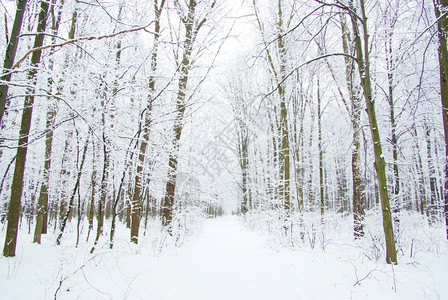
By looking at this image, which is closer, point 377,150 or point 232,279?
point 377,150

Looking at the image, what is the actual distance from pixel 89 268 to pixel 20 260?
176cm

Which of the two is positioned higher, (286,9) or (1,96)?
(286,9)

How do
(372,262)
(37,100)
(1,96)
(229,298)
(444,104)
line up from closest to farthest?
(1,96), (229,298), (372,262), (444,104), (37,100)

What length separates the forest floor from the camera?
9.40 ft

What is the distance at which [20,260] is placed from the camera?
178 inches

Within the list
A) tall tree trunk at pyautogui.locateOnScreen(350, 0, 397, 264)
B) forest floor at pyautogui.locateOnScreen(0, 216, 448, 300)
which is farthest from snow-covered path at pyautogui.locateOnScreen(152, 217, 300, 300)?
tall tree trunk at pyautogui.locateOnScreen(350, 0, 397, 264)

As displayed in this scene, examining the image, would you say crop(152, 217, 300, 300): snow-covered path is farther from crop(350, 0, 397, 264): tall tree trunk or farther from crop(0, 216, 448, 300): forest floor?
crop(350, 0, 397, 264): tall tree trunk

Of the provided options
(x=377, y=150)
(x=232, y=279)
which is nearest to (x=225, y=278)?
(x=232, y=279)

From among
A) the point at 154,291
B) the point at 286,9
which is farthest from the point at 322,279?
the point at 286,9

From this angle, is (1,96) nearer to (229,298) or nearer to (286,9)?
(229,298)

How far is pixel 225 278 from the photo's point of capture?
3.92m

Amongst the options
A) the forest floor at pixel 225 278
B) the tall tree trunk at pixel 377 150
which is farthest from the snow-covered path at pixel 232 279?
the tall tree trunk at pixel 377 150

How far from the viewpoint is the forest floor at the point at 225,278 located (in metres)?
2.87

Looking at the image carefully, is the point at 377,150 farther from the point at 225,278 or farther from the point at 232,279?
the point at 225,278
